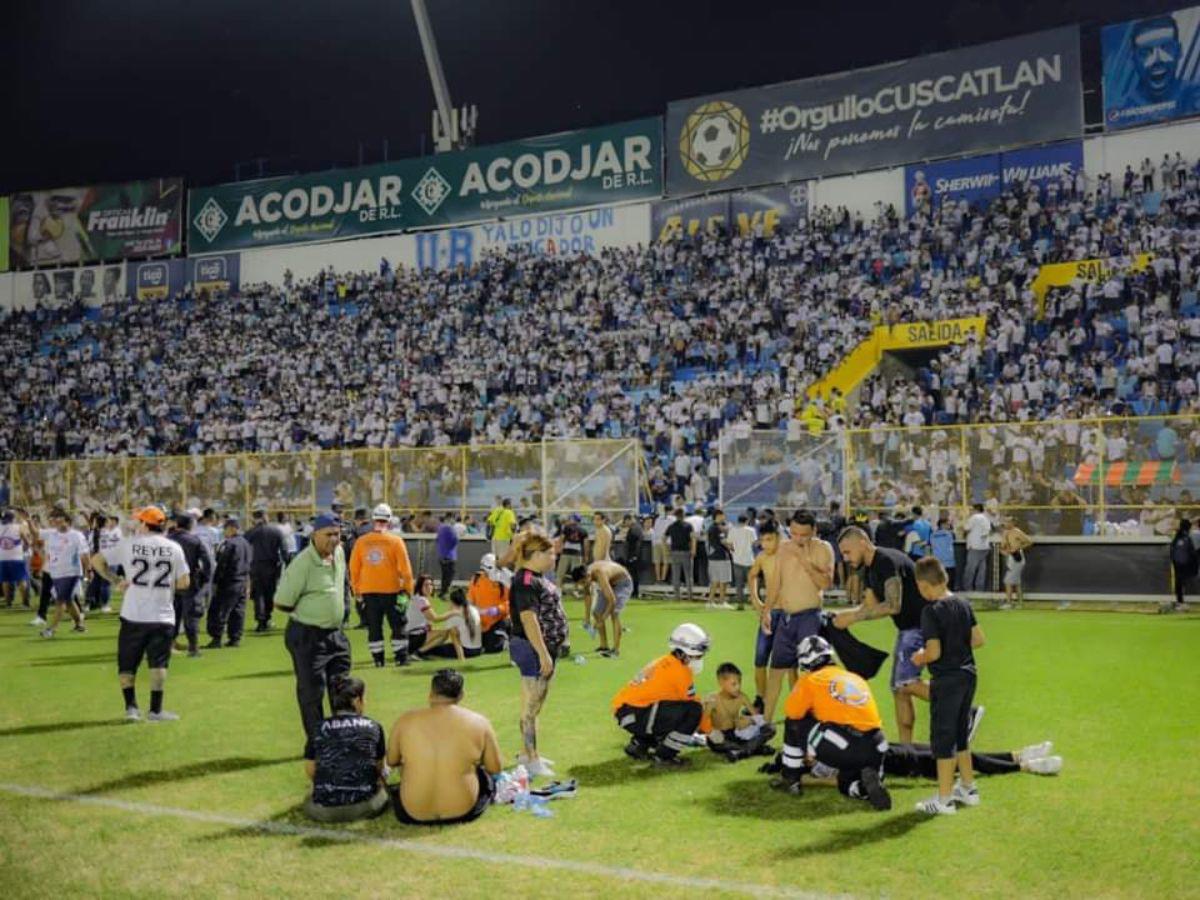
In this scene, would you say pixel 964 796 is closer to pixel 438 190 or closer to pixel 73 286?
pixel 438 190

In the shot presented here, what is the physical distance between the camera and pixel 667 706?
30.2 ft

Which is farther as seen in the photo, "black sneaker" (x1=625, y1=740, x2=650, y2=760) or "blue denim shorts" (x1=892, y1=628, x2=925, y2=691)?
"black sneaker" (x1=625, y1=740, x2=650, y2=760)

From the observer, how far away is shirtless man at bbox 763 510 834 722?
991 centimetres

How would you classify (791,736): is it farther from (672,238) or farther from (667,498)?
(672,238)

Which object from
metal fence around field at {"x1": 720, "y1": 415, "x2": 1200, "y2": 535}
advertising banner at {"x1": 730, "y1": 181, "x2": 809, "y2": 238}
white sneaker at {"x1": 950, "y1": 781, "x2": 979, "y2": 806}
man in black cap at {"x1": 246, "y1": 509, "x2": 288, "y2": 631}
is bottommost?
white sneaker at {"x1": 950, "y1": 781, "x2": 979, "y2": 806}

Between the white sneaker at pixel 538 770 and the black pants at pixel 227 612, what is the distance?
33.8ft

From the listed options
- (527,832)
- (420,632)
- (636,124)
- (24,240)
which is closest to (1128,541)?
(420,632)

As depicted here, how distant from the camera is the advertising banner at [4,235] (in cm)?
5891

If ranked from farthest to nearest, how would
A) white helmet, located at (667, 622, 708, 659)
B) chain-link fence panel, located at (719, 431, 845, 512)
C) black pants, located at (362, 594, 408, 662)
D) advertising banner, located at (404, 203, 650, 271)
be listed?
advertising banner, located at (404, 203, 650, 271) → chain-link fence panel, located at (719, 431, 845, 512) → black pants, located at (362, 594, 408, 662) → white helmet, located at (667, 622, 708, 659)

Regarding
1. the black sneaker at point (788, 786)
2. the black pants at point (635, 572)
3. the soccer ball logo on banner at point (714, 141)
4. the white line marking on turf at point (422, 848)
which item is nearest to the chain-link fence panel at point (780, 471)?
the black pants at point (635, 572)

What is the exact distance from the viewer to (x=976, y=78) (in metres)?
39.1

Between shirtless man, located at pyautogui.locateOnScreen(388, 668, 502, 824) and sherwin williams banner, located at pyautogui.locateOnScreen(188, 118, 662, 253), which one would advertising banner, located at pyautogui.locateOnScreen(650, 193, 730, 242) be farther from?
shirtless man, located at pyautogui.locateOnScreen(388, 668, 502, 824)

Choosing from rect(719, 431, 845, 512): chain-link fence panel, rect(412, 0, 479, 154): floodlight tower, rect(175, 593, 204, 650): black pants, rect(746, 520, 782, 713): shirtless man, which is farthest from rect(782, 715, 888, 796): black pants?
rect(412, 0, 479, 154): floodlight tower

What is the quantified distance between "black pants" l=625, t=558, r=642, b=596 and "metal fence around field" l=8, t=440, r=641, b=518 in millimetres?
1962
